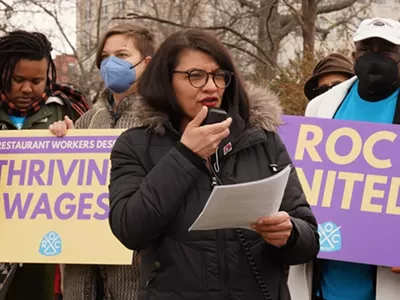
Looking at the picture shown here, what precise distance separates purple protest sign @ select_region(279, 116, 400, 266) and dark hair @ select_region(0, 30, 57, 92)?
157cm

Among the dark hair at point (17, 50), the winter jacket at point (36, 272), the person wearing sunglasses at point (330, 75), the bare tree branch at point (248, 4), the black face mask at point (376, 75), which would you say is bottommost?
the winter jacket at point (36, 272)

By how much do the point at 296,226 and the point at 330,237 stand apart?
1.19m

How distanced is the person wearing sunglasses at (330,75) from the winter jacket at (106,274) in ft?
6.69

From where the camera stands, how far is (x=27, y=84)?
4.52 meters

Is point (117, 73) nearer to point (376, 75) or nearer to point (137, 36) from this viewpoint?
point (137, 36)

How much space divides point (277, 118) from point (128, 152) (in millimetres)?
572

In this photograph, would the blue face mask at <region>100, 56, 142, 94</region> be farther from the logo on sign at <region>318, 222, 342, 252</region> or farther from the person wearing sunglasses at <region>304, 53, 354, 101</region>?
the person wearing sunglasses at <region>304, 53, 354, 101</region>

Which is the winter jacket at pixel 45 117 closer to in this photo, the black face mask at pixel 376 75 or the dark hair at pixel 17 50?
the dark hair at pixel 17 50

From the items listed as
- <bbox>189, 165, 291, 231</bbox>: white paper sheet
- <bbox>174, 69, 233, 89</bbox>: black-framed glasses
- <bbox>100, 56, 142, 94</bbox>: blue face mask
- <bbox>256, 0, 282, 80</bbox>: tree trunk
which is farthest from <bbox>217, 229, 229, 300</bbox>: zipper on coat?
<bbox>256, 0, 282, 80</bbox>: tree trunk

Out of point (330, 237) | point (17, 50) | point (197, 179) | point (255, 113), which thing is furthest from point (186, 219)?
point (17, 50)

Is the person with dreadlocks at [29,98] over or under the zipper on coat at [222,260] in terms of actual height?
over

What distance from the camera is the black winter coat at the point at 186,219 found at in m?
2.61

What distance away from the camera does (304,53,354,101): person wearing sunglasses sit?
229 inches

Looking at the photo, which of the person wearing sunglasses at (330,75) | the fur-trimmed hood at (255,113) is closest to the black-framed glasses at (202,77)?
the fur-trimmed hood at (255,113)
